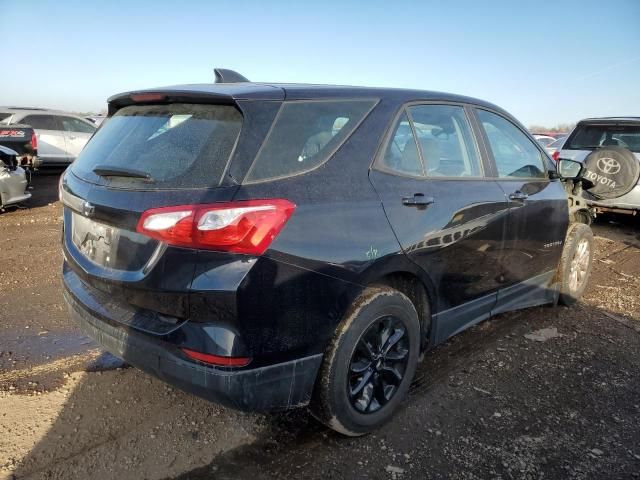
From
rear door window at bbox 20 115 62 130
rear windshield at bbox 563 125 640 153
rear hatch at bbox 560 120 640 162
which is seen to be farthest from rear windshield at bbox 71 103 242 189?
rear door window at bbox 20 115 62 130

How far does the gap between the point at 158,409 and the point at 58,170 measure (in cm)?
1269

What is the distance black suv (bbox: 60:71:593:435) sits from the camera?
6.41 feet

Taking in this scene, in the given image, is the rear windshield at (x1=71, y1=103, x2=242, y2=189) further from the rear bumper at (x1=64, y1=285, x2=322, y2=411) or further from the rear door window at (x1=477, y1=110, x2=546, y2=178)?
the rear door window at (x1=477, y1=110, x2=546, y2=178)

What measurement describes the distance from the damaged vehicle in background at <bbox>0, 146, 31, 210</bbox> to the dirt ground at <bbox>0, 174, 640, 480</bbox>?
15.3 ft

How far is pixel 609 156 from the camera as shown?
17.4ft

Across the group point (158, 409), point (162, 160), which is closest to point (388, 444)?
point (158, 409)

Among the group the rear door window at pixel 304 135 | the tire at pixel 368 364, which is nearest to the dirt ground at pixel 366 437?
the tire at pixel 368 364

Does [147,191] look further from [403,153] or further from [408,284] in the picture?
[408,284]

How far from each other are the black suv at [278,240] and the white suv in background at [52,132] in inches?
462

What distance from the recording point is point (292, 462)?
7.76ft

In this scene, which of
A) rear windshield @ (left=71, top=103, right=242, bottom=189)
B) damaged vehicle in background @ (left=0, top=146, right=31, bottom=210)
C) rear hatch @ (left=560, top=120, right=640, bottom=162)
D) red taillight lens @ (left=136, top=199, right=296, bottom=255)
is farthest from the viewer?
damaged vehicle in background @ (left=0, top=146, right=31, bottom=210)

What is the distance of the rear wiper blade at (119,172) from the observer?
7.00 ft

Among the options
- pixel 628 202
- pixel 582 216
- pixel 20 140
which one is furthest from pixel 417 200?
pixel 20 140

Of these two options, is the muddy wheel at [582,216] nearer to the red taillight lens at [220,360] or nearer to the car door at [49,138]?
the red taillight lens at [220,360]
